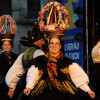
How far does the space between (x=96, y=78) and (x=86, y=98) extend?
2011mm

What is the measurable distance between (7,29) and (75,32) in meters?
2.85

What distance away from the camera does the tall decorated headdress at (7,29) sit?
1036 centimetres

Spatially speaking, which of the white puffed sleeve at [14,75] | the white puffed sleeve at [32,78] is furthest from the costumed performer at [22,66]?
the white puffed sleeve at [32,78]

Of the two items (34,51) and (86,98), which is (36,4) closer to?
(34,51)

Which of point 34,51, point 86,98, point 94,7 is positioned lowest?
point 86,98

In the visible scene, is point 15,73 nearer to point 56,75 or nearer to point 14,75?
point 14,75

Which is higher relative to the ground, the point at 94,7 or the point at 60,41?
the point at 94,7

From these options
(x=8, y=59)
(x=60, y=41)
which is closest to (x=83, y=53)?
(x=8, y=59)

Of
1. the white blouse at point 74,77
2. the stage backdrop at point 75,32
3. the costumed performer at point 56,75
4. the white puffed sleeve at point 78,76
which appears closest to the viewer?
the costumed performer at point 56,75

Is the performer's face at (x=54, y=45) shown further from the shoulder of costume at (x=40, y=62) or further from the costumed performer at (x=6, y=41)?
the costumed performer at (x=6, y=41)

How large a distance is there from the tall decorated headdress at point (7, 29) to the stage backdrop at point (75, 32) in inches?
95.4

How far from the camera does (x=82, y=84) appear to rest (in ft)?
24.1

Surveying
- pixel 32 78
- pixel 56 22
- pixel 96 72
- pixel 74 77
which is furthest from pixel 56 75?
pixel 96 72

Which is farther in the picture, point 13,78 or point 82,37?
point 82,37
